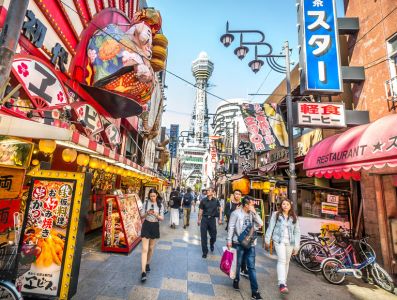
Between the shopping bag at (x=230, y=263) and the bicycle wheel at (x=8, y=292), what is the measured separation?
3680 millimetres

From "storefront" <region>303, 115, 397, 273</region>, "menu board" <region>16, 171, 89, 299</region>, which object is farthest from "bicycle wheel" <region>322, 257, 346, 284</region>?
"menu board" <region>16, 171, 89, 299</region>

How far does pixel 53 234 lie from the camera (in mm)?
4074

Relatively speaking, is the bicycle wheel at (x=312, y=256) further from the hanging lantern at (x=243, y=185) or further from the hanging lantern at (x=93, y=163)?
the hanging lantern at (x=93, y=163)

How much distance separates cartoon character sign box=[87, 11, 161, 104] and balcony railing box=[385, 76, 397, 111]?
8.03m

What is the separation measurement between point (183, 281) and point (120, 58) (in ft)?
23.1

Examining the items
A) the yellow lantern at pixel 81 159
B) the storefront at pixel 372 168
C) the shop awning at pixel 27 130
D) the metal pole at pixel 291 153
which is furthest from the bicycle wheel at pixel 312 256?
the shop awning at pixel 27 130

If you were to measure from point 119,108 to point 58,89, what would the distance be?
3775 millimetres

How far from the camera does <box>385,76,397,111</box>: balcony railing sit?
6882 millimetres

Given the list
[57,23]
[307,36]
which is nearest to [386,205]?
[307,36]

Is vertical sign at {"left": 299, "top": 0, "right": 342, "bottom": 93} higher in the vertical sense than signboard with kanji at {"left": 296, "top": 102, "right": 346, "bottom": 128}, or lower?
higher

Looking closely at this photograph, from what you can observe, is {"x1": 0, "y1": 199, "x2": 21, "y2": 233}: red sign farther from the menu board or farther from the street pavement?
the street pavement

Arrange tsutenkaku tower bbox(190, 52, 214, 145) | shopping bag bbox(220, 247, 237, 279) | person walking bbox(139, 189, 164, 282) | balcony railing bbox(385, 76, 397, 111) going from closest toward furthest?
shopping bag bbox(220, 247, 237, 279) → person walking bbox(139, 189, 164, 282) → balcony railing bbox(385, 76, 397, 111) → tsutenkaku tower bbox(190, 52, 214, 145)

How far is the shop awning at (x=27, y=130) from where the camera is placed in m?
2.84

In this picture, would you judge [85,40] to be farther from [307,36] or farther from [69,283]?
[307,36]
